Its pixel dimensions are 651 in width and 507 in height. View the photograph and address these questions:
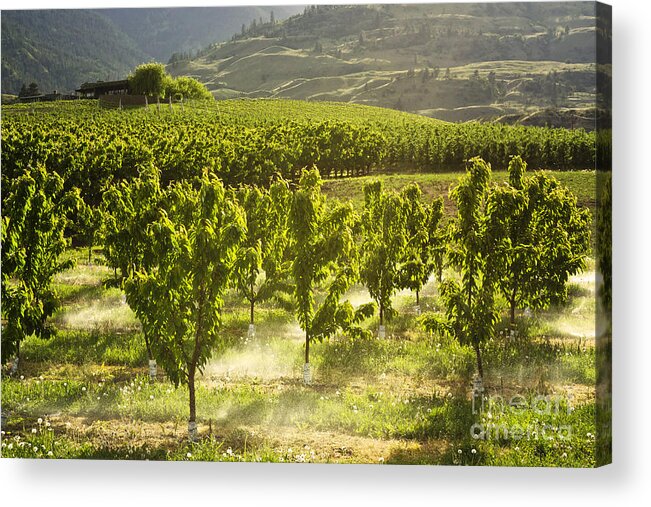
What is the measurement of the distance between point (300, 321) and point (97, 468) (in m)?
2.90

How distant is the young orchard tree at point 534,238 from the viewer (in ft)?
30.2

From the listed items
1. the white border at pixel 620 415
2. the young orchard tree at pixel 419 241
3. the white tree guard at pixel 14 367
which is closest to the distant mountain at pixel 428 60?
the white border at pixel 620 415

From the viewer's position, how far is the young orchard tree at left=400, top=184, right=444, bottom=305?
9680mm

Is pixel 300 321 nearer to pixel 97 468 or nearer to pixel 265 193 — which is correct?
pixel 265 193

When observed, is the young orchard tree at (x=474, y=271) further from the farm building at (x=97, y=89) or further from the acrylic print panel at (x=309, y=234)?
the farm building at (x=97, y=89)

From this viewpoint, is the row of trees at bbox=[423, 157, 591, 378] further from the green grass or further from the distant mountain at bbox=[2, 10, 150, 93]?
the distant mountain at bbox=[2, 10, 150, 93]

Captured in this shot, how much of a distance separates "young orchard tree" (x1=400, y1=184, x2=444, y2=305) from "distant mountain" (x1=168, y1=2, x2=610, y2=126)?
101cm

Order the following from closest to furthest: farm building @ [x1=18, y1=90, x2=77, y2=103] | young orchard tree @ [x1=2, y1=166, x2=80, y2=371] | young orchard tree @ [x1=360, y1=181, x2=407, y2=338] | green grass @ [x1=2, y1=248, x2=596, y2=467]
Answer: green grass @ [x1=2, y1=248, x2=596, y2=467], young orchard tree @ [x1=360, y1=181, x2=407, y2=338], young orchard tree @ [x1=2, y1=166, x2=80, y2=371], farm building @ [x1=18, y1=90, x2=77, y2=103]

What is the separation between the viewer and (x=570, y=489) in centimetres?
889

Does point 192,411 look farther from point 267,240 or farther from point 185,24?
point 185,24

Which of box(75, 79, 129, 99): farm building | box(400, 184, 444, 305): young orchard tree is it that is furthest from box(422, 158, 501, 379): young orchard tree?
box(75, 79, 129, 99): farm building

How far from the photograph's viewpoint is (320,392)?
372 inches

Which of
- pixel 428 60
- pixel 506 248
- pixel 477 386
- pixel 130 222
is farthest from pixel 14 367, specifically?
pixel 428 60

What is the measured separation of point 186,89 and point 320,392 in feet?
12.8
